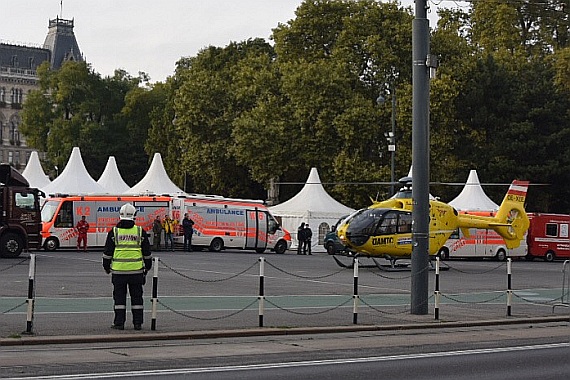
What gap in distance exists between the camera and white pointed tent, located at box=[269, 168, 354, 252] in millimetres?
59312

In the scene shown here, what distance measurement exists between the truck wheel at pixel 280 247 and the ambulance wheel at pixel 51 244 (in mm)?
12442

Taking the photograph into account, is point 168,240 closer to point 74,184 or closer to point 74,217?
point 74,217

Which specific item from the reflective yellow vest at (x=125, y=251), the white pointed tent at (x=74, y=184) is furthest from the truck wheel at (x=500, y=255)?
the reflective yellow vest at (x=125, y=251)

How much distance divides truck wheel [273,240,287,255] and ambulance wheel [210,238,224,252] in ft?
11.5

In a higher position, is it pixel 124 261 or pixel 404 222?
pixel 404 222

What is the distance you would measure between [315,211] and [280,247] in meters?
3.80

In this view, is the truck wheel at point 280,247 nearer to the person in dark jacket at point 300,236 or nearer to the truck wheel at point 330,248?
the person in dark jacket at point 300,236

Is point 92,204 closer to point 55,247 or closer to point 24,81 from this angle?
point 55,247

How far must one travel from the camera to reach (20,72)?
165m

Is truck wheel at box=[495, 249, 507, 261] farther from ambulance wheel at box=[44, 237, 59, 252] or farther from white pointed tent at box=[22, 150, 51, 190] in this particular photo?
white pointed tent at box=[22, 150, 51, 190]

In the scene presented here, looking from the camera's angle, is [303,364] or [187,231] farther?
[187,231]

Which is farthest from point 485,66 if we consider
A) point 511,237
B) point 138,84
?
point 138,84

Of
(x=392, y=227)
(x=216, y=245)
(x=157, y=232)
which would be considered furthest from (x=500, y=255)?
(x=157, y=232)

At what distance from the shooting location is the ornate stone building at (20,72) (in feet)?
527
